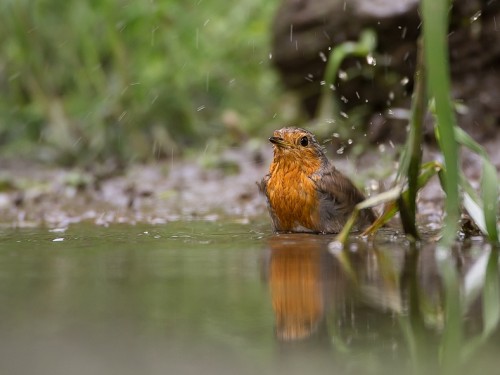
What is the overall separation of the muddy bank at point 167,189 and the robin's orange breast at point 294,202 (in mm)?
585

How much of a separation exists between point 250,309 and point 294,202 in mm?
2290

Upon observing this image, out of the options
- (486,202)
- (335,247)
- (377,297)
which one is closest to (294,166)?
(335,247)

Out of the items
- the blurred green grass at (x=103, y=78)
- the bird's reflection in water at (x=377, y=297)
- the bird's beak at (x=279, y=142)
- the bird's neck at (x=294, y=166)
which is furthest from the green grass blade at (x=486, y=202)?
the blurred green grass at (x=103, y=78)

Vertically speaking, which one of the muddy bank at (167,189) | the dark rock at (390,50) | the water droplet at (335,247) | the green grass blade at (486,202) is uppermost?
the dark rock at (390,50)

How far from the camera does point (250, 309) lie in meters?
2.18

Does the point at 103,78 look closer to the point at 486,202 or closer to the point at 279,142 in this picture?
the point at 279,142

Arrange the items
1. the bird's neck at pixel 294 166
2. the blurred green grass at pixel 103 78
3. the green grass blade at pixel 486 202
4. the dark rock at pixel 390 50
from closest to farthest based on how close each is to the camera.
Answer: the green grass blade at pixel 486 202
the bird's neck at pixel 294 166
the dark rock at pixel 390 50
the blurred green grass at pixel 103 78

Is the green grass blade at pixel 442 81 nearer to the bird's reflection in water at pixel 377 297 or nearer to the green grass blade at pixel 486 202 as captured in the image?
the bird's reflection in water at pixel 377 297

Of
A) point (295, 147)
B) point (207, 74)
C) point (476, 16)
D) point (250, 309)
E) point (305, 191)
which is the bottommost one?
point (250, 309)

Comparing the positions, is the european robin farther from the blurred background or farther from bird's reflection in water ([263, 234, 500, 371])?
the blurred background

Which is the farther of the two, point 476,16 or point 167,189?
point 167,189

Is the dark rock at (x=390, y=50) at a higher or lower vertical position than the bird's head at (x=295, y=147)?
higher

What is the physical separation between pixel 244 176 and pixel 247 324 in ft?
18.4

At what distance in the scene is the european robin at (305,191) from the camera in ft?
14.6
